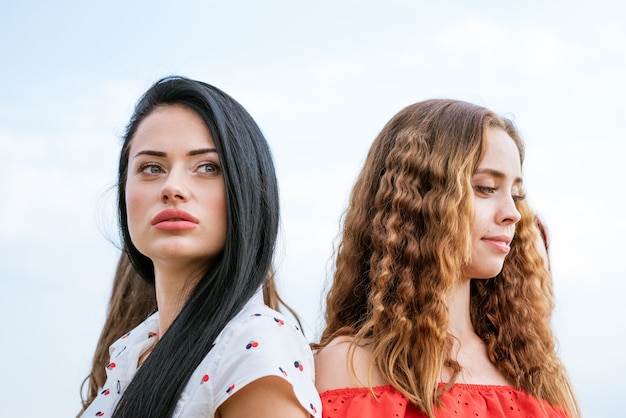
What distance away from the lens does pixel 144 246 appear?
A: 2.99 m

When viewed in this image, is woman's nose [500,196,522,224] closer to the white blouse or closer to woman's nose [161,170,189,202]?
the white blouse

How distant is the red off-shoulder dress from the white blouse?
386 millimetres

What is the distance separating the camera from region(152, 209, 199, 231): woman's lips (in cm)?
286

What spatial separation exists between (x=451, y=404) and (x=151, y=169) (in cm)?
146

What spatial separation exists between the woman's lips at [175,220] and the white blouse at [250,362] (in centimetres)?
33

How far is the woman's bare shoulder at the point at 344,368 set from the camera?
3305 millimetres

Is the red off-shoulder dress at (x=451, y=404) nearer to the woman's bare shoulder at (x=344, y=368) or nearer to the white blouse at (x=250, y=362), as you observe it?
the woman's bare shoulder at (x=344, y=368)

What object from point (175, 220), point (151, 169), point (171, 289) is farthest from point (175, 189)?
point (171, 289)

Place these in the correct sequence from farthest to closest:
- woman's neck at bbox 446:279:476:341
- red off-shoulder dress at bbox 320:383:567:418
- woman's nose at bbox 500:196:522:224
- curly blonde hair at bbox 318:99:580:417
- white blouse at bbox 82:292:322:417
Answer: woman's neck at bbox 446:279:476:341, woman's nose at bbox 500:196:522:224, curly blonde hair at bbox 318:99:580:417, red off-shoulder dress at bbox 320:383:567:418, white blouse at bbox 82:292:322:417

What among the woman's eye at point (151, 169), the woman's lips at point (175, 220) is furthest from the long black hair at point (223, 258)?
the woman's eye at point (151, 169)

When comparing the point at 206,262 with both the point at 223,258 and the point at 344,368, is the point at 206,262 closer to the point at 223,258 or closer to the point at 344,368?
the point at 223,258

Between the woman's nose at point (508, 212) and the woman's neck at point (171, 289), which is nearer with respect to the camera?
the woman's neck at point (171, 289)

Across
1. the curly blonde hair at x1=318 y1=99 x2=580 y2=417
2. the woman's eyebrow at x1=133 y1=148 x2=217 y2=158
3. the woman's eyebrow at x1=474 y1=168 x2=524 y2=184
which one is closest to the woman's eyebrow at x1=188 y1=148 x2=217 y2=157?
the woman's eyebrow at x1=133 y1=148 x2=217 y2=158

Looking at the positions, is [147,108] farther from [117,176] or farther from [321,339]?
[321,339]
